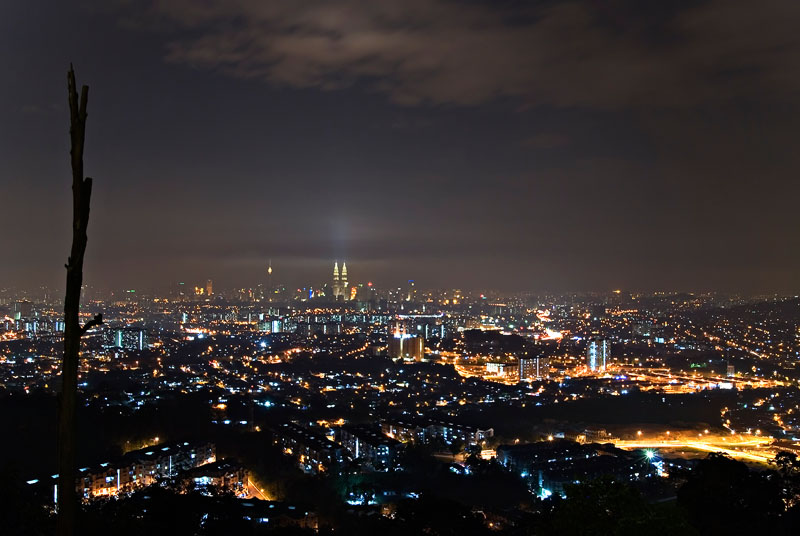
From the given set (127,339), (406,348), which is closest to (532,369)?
(406,348)

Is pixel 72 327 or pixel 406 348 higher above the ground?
pixel 72 327

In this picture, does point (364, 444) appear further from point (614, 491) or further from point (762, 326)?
point (762, 326)

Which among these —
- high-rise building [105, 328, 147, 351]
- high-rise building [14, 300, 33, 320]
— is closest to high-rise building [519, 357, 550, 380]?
high-rise building [105, 328, 147, 351]

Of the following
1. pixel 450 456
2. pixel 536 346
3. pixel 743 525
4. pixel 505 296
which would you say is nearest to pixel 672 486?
pixel 450 456

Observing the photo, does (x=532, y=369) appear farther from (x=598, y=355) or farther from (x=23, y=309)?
(x=23, y=309)

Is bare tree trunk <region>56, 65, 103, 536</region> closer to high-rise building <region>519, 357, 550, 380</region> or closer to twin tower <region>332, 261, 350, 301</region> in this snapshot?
high-rise building <region>519, 357, 550, 380</region>
